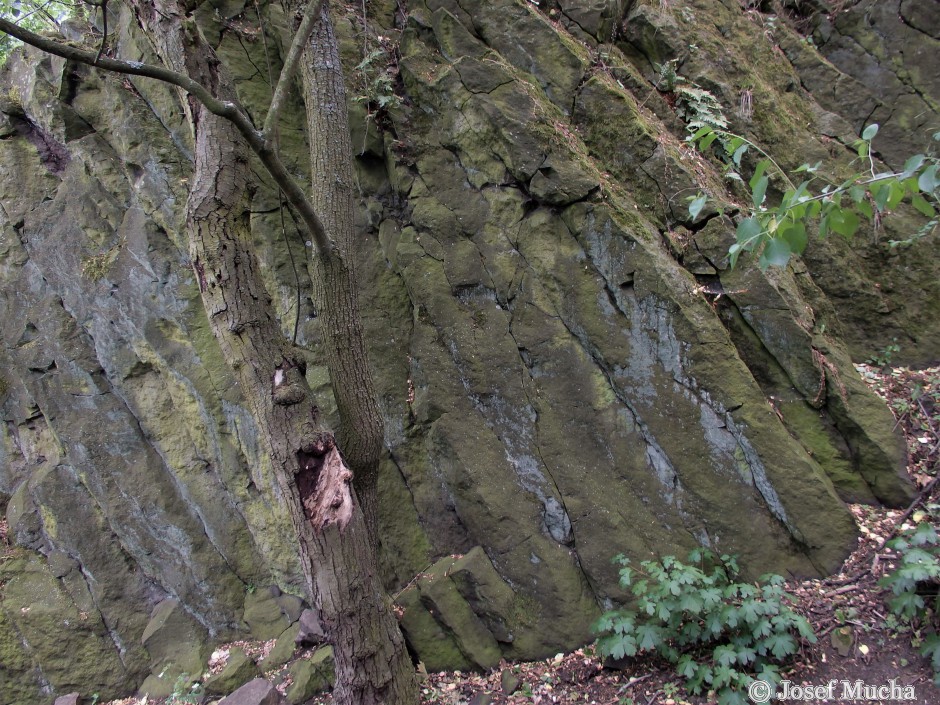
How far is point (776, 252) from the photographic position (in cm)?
143

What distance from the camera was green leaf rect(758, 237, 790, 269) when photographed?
4.59 ft

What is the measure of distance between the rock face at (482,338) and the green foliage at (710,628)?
43 centimetres

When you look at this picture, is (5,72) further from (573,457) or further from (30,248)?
(573,457)

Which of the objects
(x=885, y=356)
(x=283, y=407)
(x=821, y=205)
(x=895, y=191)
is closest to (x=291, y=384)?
(x=283, y=407)

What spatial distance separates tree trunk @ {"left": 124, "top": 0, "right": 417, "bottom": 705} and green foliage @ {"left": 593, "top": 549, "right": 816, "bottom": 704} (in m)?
1.56

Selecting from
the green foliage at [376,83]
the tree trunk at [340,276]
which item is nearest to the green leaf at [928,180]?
the tree trunk at [340,276]

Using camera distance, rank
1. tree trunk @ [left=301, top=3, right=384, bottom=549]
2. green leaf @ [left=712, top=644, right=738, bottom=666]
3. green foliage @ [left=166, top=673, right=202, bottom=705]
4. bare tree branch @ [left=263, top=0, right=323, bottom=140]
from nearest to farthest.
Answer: bare tree branch @ [left=263, top=0, right=323, bottom=140] → green leaf @ [left=712, top=644, right=738, bottom=666] → tree trunk @ [left=301, top=3, right=384, bottom=549] → green foliage @ [left=166, top=673, right=202, bottom=705]

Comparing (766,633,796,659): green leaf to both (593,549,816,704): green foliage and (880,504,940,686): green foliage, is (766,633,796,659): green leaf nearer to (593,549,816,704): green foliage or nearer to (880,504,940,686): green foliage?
(593,549,816,704): green foliage

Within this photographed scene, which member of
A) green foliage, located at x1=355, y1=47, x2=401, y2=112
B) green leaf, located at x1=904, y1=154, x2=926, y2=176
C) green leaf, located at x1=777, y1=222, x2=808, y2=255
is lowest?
green leaf, located at x1=777, y1=222, x2=808, y2=255

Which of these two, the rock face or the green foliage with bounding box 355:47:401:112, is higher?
the green foliage with bounding box 355:47:401:112

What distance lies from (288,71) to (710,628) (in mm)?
4134

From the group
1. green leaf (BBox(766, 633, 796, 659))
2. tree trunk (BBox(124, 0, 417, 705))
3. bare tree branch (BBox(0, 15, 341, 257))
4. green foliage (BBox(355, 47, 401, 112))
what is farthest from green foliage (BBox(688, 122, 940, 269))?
green foliage (BBox(355, 47, 401, 112))

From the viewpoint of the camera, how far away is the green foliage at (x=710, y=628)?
3127 mm

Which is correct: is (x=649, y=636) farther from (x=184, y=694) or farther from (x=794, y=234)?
(x=184, y=694)
